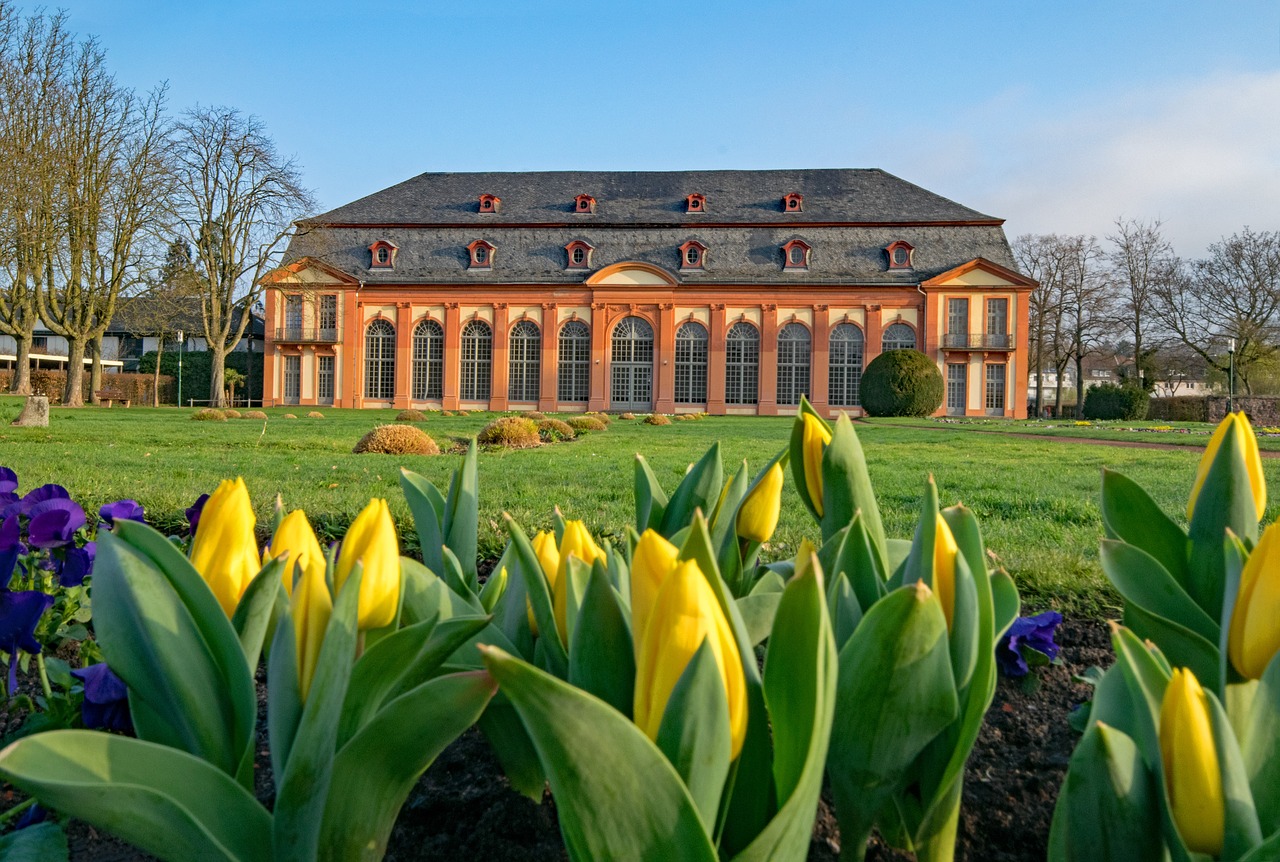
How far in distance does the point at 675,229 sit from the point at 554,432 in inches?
1024

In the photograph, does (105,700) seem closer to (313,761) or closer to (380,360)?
(313,761)

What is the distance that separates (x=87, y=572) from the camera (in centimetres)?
154

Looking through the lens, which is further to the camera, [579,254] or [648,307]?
[579,254]

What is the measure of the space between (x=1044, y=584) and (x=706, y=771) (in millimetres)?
2490

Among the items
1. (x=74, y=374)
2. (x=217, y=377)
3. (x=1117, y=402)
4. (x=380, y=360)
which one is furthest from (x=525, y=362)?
(x=1117, y=402)

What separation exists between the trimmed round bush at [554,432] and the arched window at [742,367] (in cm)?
2288

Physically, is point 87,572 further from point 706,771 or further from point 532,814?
point 706,771

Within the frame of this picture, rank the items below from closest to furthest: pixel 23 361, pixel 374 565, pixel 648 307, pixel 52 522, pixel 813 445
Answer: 1. pixel 374 565
2. pixel 813 445
3. pixel 52 522
4. pixel 23 361
5. pixel 648 307

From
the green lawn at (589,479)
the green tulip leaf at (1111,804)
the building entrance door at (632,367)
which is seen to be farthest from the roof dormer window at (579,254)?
the green tulip leaf at (1111,804)

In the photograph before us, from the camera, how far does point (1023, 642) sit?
1498 millimetres

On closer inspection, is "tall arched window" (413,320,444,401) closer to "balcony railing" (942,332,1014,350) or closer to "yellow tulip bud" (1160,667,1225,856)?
"balcony railing" (942,332,1014,350)

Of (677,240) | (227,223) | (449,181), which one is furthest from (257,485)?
(449,181)

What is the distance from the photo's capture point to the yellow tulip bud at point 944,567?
2.52ft

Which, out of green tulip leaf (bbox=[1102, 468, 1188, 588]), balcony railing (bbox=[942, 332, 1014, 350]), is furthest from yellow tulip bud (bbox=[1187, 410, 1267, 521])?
balcony railing (bbox=[942, 332, 1014, 350])
